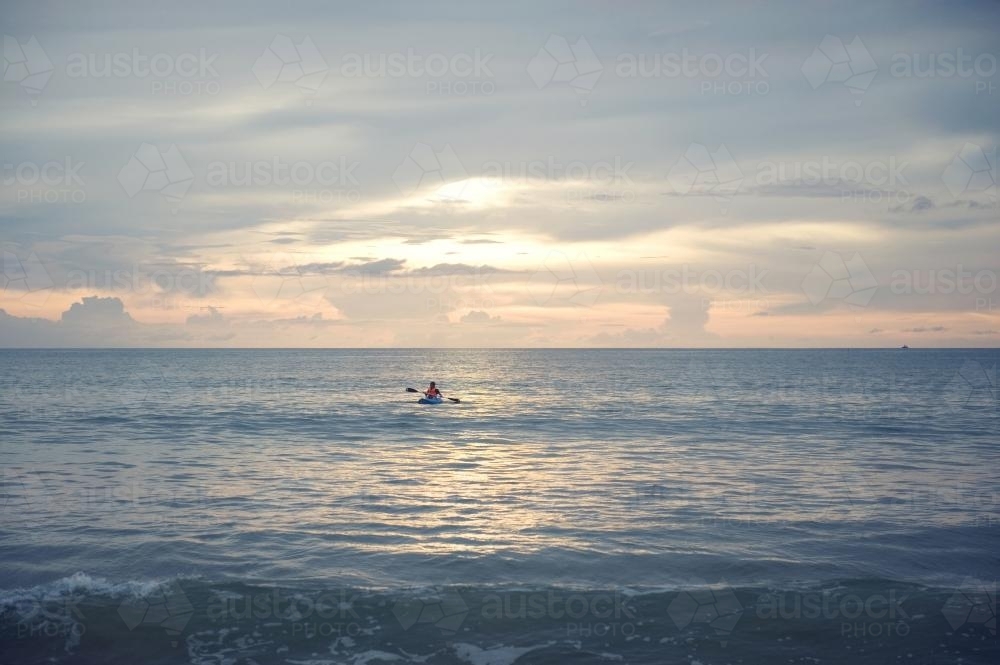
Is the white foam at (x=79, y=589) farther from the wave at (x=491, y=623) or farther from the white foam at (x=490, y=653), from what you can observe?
the white foam at (x=490, y=653)

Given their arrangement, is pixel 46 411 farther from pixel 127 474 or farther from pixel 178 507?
pixel 178 507

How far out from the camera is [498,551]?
17.2m

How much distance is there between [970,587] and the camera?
49.2ft

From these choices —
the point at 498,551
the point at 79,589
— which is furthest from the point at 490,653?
the point at 79,589

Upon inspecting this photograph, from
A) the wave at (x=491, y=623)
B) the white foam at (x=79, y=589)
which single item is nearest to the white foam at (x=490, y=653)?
the wave at (x=491, y=623)

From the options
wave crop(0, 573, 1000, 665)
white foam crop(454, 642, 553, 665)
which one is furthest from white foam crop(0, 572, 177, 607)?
white foam crop(454, 642, 553, 665)

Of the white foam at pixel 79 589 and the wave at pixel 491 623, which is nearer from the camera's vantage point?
the wave at pixel 491 623

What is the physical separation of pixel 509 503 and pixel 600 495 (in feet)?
11.0

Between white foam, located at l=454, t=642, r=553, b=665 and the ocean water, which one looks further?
the ocean water

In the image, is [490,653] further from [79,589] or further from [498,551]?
[79,589]

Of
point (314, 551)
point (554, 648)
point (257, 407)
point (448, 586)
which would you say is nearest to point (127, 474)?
point (314, 551)

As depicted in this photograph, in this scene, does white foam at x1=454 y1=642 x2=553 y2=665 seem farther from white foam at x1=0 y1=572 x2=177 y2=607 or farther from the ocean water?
white foam at x1=0 y1=572 x2=177 y2=607

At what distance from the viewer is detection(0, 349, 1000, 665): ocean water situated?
1281 centimetres

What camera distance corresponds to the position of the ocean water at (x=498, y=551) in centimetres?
1281
